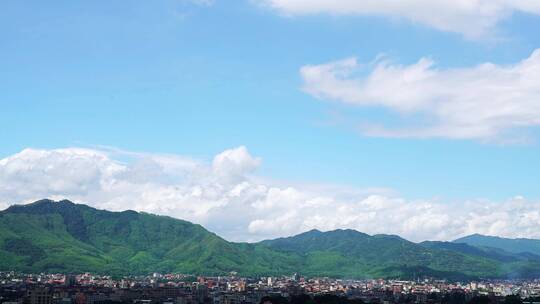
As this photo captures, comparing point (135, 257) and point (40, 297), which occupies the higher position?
point (135, 257)

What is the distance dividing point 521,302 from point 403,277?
9422cm

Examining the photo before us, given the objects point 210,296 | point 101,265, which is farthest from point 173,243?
point 210,296

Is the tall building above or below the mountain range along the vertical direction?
below

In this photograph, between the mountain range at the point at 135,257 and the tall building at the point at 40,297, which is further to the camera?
the mountain range at the point at 135,257

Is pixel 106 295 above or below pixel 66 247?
below

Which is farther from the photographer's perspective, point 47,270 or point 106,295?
point 47,270

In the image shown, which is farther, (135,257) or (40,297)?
(135,257)

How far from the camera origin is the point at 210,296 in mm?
83125

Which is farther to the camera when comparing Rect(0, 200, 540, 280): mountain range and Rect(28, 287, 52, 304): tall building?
Rect(0, 200, 540, 280): mountain range

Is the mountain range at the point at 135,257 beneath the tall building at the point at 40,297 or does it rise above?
above

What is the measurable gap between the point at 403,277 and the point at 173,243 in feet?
225

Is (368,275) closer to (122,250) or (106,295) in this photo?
(122,250)

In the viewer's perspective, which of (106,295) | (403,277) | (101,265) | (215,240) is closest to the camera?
(106,295)

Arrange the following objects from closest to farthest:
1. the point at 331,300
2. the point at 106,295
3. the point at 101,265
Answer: the point at 331,300, the point at 106,295, the point at 101,265
